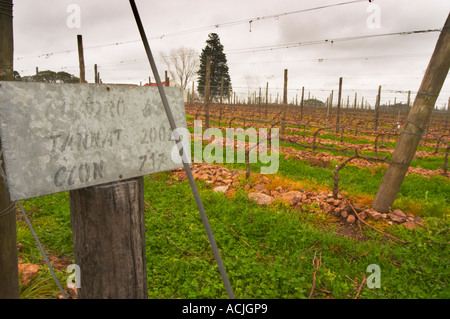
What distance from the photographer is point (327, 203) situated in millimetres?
4996

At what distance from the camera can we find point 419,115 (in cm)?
411

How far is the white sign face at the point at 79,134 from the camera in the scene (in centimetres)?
81

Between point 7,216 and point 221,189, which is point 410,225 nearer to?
point 221,189

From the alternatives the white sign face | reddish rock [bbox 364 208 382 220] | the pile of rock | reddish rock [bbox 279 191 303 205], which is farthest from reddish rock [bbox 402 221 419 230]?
the white sign face

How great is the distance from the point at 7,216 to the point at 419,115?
497 cm

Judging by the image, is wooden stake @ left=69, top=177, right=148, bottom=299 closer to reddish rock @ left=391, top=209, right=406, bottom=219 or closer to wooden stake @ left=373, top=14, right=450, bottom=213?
wooden stake @ left=373, top=14, right=450, bottom=213

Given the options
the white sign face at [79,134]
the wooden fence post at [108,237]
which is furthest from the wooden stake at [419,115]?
the wooden fence post at [108,237]

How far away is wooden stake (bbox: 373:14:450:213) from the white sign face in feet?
14.0

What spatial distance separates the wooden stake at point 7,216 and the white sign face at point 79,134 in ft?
3.40

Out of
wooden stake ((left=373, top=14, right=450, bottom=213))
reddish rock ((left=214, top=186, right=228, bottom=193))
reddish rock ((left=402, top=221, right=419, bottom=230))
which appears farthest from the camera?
reddish rock ((left=214, top=186, right=228, bottom=193))

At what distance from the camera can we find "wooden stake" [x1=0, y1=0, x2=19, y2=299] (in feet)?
5.15

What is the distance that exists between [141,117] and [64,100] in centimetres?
27
